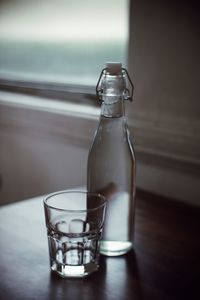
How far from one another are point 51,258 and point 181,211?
36 centimetres

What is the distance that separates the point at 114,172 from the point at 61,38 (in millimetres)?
973

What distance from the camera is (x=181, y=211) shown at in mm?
963

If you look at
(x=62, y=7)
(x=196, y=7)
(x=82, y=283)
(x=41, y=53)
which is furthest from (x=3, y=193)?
(x=82, y=283)

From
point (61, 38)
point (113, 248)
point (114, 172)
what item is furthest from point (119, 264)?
point (61, 38)

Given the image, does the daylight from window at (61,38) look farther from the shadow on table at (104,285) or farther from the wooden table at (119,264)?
the shadow on table at (104,285)

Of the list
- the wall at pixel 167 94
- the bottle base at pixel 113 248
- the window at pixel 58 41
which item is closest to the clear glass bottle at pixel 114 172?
the bottle base at pixel 113 248

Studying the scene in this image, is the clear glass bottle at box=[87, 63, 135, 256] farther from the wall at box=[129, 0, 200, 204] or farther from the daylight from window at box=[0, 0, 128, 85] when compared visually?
the daylight from window at box=[0, 0, 128, 85]

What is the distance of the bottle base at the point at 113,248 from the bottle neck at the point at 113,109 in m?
0.20

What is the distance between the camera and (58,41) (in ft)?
5.41

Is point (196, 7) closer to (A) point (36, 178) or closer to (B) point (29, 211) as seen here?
(B) point (29, 211)

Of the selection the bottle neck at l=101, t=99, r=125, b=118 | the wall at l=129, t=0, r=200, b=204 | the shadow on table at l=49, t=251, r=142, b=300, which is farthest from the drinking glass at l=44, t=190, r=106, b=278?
the wall at l=129, t=0, r=200, b=204

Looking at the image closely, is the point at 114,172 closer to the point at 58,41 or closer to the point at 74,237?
the point at 74,237

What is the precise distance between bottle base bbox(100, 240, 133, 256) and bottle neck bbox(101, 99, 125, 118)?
0.20m

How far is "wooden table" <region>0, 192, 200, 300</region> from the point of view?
24.7 inches
